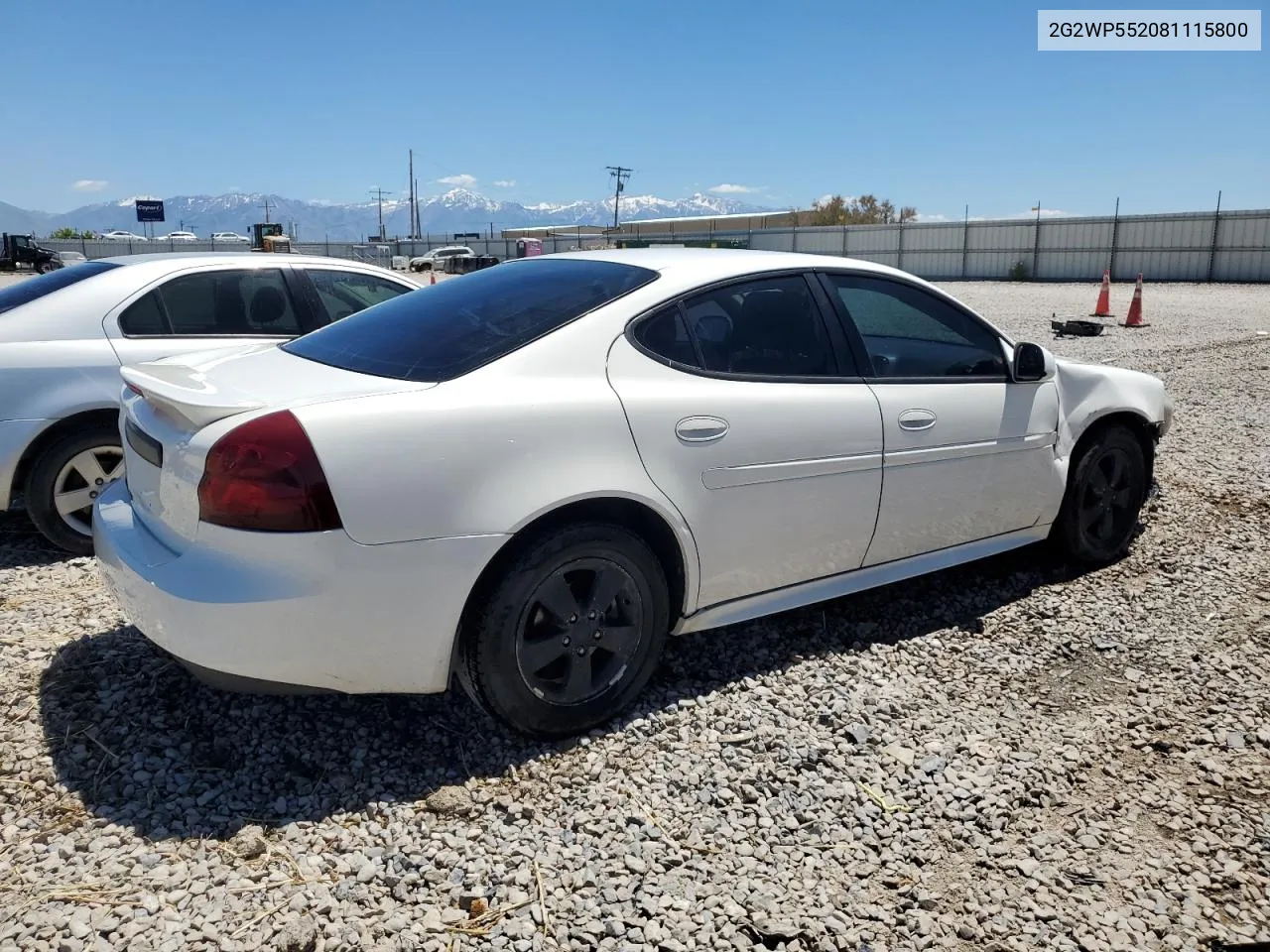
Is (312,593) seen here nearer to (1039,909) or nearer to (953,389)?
(1039,909)

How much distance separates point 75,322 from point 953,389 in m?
4.23

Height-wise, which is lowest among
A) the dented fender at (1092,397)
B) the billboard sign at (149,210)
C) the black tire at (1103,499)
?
the black tire at (1103,499)

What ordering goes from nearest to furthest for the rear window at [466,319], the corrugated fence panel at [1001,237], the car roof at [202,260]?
the rear window at [466,319] → the car roof at [202,260] → the corrugated fence panel at [1001,237]

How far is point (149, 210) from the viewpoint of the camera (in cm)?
8838

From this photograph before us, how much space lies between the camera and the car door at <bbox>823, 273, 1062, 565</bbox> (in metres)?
3.69

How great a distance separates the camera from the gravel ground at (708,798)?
7.60ft

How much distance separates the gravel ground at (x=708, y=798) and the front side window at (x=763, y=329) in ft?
3.75

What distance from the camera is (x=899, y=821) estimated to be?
8.95 ft

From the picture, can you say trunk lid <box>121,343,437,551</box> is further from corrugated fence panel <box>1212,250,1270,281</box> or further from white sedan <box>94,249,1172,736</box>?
corrugated fence panel <box>1212,250,1270,281</box>

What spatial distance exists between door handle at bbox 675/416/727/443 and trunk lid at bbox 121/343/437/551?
0.81 meters

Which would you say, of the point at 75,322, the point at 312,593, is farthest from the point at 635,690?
the point at 75,322

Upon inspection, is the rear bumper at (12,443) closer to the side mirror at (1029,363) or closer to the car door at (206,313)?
the car door at (206,313)

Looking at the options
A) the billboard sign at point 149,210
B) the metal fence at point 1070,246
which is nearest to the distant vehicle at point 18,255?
the metal fence at point 1070,246

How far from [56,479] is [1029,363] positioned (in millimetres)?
4587
